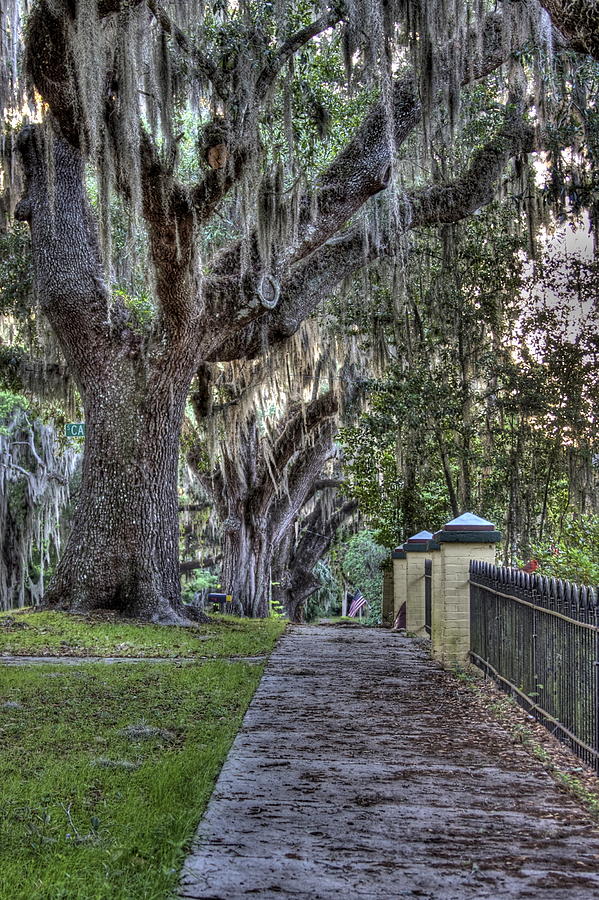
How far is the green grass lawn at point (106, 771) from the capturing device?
2842 millimetres

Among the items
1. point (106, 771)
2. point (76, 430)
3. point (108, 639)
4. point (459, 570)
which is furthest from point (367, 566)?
point (106, 771)

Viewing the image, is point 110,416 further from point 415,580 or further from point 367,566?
point 367,566

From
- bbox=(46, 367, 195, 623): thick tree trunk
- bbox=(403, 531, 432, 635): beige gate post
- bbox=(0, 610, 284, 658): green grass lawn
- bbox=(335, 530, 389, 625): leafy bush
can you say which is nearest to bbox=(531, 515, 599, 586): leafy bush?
bbox=(403, 531, 432, 635): beige gate post

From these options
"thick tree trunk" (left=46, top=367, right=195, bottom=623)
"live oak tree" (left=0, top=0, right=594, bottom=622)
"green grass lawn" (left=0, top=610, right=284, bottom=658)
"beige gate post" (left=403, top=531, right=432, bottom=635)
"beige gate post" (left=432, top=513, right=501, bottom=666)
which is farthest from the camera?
"beige gate post" (left=403, top=531, right=432, bottom=635)

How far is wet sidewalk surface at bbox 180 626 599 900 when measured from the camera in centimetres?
284

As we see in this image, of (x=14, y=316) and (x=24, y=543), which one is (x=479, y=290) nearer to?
(x=14, y=316)

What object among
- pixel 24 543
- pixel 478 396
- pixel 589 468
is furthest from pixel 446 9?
pixel 24 543

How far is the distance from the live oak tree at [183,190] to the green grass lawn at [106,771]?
176 inches

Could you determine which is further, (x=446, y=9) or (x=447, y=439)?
(x=447, y=439)

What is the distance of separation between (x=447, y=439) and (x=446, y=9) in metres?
6.46

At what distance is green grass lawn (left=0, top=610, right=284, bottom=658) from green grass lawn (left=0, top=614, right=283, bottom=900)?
4.99ft

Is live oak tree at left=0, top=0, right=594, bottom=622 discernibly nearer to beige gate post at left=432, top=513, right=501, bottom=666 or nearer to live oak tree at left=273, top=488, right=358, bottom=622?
beige gate post at left=432, top=513, right=501, bottom=666

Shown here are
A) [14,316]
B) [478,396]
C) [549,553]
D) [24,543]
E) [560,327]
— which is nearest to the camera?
[549,553]

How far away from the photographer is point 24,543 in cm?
2241
